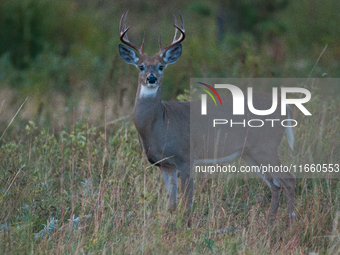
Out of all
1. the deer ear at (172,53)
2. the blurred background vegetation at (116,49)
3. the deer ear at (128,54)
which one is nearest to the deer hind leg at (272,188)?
the deer ear at (172,53)

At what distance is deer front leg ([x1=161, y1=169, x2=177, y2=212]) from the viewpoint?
4.64 metres

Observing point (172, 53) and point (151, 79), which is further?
point (172, 53)

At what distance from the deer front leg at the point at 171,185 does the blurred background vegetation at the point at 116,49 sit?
2.06 metres

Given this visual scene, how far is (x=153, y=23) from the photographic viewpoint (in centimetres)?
1669

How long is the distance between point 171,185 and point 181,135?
48cm

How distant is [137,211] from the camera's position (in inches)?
163

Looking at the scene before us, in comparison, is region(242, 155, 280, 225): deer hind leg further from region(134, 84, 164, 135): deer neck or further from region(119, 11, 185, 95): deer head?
region(119, 11, 185, 95): deer head

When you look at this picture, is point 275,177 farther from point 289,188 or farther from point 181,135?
point 181,135

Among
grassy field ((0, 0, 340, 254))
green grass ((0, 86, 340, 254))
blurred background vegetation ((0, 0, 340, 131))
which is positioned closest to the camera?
green grass ((0, 86, 340, 254))

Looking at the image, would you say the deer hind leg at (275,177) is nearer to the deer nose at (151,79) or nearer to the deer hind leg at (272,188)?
the deer hind leg at (272,188)

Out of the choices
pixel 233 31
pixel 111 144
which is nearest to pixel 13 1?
pixel 233 31

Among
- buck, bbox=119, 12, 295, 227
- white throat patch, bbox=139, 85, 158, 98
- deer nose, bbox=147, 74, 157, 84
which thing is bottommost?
buck, bbox=119, 12, 295, 227

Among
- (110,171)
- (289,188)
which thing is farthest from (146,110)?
(289,188)

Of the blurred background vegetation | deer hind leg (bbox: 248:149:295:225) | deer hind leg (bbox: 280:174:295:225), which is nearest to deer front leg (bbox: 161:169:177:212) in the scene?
deer hind leg (bbox: 248:149:295:225)
